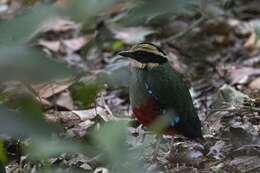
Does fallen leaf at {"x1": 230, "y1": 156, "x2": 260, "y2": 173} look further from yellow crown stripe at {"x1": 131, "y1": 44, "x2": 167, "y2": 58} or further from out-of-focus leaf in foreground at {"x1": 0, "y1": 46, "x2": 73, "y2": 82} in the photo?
out-of-focus leaf in foreground at {"x1": 0, "y1": 46, "x2": 73, "y2": 82}

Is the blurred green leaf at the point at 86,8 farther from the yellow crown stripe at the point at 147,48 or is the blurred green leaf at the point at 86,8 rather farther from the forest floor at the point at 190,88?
the yellow crown stripe at the point at 147,48

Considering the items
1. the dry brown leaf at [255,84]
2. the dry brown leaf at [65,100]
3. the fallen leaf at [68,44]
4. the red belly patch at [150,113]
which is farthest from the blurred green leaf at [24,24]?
the fallen leaf at [68,44]

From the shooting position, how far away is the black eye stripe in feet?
12.8

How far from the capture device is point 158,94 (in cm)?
374

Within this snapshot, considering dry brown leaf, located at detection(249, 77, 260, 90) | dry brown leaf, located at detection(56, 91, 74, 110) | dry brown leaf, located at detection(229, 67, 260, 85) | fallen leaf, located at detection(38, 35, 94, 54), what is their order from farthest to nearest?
1. fallen leaf, located at detection(38, 35, 94, 54)
2. dry brown leaf, located at detection(229, 67, 260, 85)
3. dry brown leaf, located at detection(249, 77, 260, 90)
4. dry brown leaf, located at detection(56, 91, 74, 110)

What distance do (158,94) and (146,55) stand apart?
35 cm

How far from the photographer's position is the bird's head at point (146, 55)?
12.7 feet

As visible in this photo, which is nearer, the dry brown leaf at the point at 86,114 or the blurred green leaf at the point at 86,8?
the blurred green leaf at the point at 86,8

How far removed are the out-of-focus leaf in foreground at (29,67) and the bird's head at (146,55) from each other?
2812mm

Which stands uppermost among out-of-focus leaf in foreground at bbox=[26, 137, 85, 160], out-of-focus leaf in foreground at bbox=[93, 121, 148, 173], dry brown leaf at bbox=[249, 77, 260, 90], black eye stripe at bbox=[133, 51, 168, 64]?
out-of-focus leaf in foreground at bbox=[26, 137, 85, 160]

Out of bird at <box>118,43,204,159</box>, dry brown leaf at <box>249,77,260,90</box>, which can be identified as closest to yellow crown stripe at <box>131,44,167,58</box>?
bird at <box>118,43,204,159</box>

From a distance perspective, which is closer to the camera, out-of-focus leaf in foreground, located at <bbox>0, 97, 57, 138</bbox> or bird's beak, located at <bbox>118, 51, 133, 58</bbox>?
out-of-focus leaf in foreground, located at <bbox>0, 97, 57, 138</bbox>

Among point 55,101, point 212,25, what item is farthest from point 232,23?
point 55,101

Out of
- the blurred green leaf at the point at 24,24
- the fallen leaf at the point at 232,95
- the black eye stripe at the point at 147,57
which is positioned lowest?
the fallen leaf at the point at 232,95
